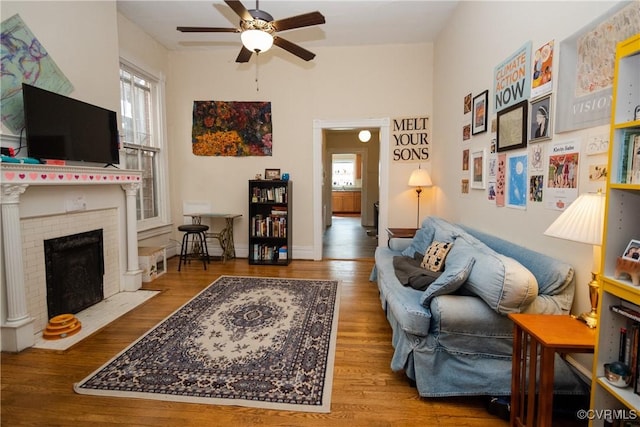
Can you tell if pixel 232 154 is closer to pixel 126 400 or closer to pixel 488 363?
pixel 126 400

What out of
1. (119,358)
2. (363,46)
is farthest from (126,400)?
(363,46)

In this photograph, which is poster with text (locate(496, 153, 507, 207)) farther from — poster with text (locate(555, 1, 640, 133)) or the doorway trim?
the doorway trim

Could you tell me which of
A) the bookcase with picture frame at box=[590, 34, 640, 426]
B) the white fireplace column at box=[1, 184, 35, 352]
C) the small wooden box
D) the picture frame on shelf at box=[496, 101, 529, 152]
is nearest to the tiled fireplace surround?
the white fireplace column at box=[1, 184, 35, 352]

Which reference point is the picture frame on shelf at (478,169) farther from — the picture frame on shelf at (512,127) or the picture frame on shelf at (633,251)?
the picture frame on shelf at (633,251)

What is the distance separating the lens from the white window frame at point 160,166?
464cm

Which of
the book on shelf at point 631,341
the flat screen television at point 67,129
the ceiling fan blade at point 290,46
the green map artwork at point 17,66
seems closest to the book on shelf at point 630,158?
the book on shelf at point 631,341

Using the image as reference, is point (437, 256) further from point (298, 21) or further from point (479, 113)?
point (298, 21)

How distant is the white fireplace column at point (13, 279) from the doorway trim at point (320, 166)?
3.43 m

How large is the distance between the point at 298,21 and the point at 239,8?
46 cm

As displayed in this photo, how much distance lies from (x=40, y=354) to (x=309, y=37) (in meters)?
4.50

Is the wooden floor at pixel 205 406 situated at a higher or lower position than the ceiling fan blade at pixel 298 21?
lower

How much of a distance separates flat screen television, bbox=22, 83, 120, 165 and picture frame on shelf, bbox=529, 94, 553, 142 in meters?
3.60

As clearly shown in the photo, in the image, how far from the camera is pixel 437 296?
6.22 feet

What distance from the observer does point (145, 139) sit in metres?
4.62
